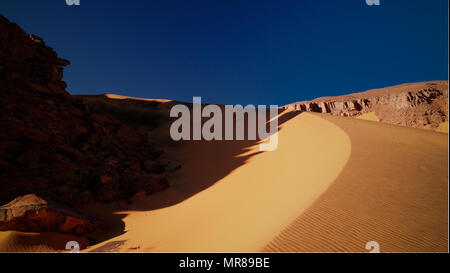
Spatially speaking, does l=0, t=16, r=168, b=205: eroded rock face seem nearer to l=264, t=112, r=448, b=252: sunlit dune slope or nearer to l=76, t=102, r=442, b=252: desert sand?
l=76, t=102, r=442, b=252: desert sand

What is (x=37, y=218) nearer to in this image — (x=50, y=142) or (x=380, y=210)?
(x=50, y=142)

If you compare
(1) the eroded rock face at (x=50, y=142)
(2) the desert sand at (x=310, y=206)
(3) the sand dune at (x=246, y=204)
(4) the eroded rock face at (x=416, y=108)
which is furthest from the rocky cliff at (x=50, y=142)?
(4) the eroded rock face at (x=416, y=108)

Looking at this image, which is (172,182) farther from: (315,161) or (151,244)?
(315,161)

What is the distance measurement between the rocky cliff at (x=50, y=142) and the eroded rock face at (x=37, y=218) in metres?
1.53

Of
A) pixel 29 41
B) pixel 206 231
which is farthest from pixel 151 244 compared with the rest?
pixel 29 41

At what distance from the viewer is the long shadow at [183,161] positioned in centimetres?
731

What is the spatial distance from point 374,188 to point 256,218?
2.70 m

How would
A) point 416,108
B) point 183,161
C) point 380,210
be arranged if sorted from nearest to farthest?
point 380,210, point 183,161, point 416,108

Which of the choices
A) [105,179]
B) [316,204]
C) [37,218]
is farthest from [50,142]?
[316,204]

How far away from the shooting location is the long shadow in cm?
731

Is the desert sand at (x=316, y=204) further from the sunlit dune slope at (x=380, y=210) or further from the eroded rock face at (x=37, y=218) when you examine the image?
the eroded rock face at (x=37, y=218)

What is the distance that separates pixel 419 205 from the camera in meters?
3.64

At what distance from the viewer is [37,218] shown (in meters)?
4.90

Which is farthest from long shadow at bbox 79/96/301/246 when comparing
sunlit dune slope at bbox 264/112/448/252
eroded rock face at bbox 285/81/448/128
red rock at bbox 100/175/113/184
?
eroded rock face at bbox 285/81/448/128
